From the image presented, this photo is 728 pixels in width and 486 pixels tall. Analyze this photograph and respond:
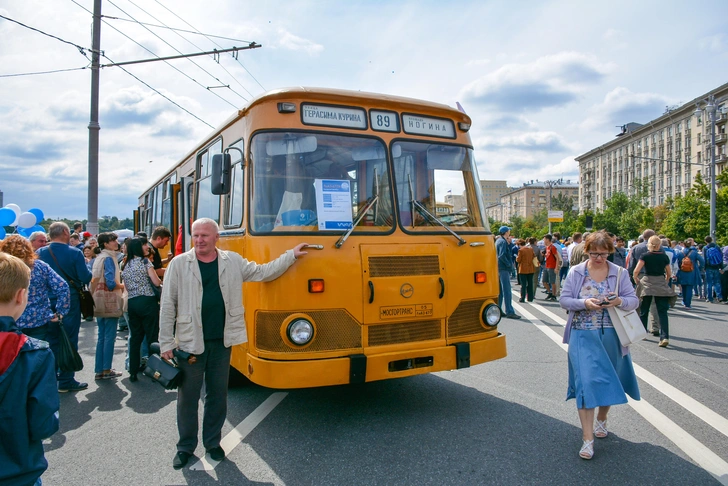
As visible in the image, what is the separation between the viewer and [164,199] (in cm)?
1079

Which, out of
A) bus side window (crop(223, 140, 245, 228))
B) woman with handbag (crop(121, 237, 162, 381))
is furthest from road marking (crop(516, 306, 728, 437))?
woman with handbag (crop(121, 237, 162, 381))

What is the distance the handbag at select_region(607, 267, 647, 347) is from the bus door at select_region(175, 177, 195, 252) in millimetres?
5359

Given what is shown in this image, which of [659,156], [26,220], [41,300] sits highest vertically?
A: [659,156]

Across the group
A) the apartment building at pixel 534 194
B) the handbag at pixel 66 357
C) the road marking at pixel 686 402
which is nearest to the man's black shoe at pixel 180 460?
the handbag at pixel 66 357

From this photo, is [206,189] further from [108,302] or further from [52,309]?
[52,309]

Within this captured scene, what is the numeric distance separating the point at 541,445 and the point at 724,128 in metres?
77.1

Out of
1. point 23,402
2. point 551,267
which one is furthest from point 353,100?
point 551,267

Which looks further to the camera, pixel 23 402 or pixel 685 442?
pixel 685 442

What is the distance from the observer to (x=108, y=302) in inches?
267

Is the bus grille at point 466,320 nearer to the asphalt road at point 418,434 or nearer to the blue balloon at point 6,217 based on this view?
the asphalt road at point 418,434

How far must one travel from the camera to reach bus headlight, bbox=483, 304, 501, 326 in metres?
5.33

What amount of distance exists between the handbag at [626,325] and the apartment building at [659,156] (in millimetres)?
56854

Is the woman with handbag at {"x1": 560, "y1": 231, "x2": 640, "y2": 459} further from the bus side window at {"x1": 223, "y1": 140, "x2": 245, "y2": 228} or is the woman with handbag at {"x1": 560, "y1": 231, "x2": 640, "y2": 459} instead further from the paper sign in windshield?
the bus side window at {"x1": 223, "y1": 140, "x2": 245, "y2": 228}

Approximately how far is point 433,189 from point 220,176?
6.83 ft
